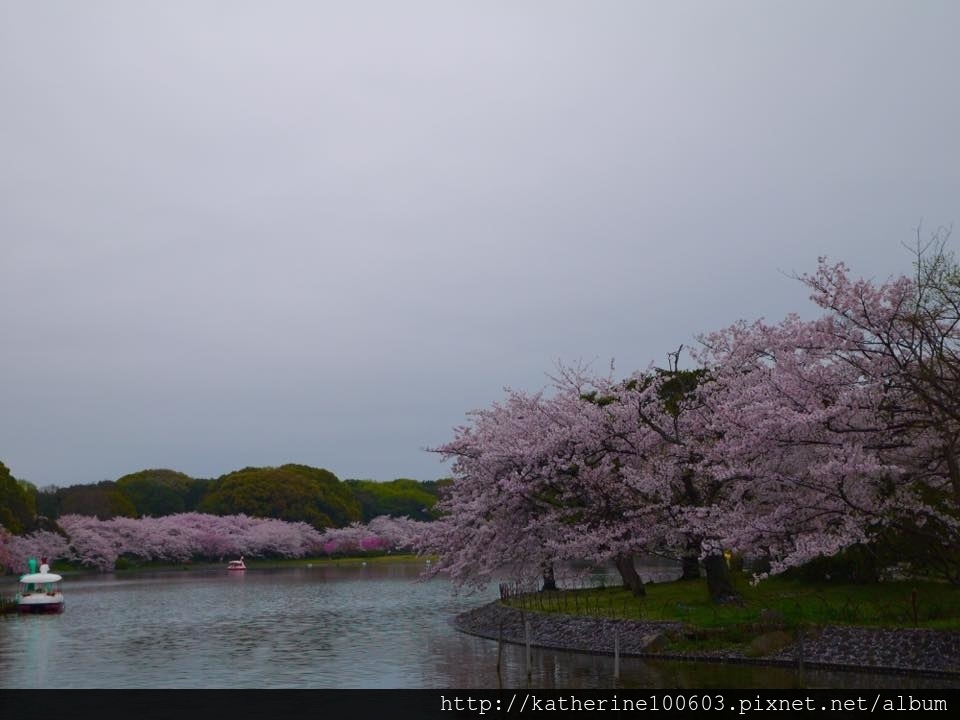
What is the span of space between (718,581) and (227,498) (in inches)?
4953

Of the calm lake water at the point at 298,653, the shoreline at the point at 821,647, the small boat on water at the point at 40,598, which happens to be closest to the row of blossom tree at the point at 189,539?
the small boat on water at the point at 40,598

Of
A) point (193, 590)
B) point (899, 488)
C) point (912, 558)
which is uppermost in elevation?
point (899, 488)

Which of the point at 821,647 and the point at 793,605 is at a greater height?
the point at 793,605

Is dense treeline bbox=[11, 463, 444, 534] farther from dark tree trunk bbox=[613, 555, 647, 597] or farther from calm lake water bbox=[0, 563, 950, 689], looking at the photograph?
dark tree trunk bbox=[613, 555, 647, 597]

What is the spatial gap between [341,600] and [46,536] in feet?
191

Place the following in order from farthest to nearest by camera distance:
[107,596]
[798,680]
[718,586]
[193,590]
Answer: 1. [193,590]
2. [107,596]
3. [718,586]
4. [798,680]

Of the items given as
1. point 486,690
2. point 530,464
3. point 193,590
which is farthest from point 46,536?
point 486,690

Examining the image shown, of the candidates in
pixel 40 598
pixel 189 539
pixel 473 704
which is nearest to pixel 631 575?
pixel 473 704

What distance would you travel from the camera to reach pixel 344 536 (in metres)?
151

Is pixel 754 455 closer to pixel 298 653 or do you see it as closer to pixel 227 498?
pixel 298 653

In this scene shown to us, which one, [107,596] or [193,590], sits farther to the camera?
[193,590]

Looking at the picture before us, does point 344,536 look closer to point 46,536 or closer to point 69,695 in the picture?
point 46,536

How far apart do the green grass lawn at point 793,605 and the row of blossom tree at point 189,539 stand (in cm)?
6494

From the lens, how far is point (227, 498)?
15175 cm
